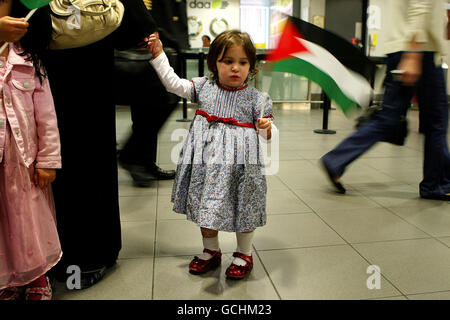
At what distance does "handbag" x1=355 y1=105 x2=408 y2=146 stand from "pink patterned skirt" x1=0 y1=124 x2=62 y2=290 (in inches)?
81.9

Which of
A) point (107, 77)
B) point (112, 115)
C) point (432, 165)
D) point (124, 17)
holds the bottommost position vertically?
point (432, 165)

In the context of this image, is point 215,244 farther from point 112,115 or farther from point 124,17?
point 124,17

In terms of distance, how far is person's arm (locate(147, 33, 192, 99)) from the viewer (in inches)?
59.9

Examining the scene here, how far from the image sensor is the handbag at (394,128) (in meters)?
2.58

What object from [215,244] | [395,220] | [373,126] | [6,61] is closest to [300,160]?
[373,126]

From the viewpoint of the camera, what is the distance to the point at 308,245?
190cm

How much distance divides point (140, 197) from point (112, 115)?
1.12 m

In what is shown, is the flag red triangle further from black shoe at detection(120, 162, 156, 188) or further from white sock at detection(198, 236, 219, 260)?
black shoe at detection(120, 162, 156, 188)

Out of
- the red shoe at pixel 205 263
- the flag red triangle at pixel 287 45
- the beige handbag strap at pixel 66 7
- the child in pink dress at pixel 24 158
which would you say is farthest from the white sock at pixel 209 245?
the beige handbag strap at pixel 66 7

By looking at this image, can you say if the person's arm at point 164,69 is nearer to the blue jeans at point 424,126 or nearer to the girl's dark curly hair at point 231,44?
the girl's dark curly hair at point 231,44

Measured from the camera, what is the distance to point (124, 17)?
1.43 m

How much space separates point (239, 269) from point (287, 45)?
3.39ft

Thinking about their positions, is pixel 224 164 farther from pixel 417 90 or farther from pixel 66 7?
pixel 417 90
